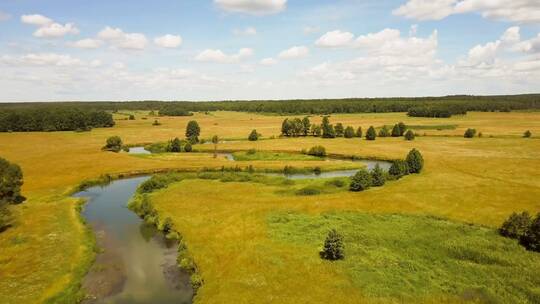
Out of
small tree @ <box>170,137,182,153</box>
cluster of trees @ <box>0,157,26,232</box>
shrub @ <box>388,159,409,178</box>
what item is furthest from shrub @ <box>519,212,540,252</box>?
small tree @ <box>170,137,182,153</box>

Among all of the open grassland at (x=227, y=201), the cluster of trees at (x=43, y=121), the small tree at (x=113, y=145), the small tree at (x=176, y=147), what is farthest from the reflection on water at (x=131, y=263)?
the cluster of trees at (x=43, y=121)

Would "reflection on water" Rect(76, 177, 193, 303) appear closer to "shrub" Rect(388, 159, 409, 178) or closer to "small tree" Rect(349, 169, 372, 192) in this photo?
"small tree" Rect(349, 169, 372, 192)

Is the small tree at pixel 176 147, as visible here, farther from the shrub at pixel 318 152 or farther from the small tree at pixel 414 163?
the small tree at pixel 414 163

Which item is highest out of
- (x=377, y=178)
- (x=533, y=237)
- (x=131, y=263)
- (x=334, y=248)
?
(x=377, y=178)

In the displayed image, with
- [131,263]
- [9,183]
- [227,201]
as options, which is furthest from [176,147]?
[131,263]

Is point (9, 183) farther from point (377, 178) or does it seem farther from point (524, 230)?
point (524, 230)

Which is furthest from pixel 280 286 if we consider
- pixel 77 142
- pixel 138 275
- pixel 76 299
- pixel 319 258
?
pixel 77 142

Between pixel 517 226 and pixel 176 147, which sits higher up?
pixel 176 147
